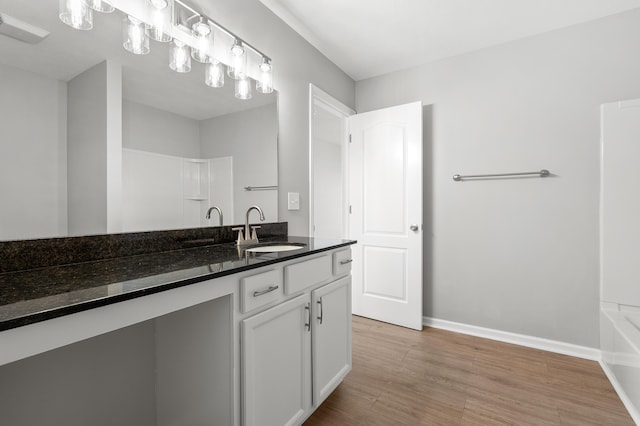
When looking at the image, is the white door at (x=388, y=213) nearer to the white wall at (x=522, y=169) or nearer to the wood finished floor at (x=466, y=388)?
the white wall at (x=522, y=169)

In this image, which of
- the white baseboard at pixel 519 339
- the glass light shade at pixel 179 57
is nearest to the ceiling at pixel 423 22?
the glass light shade at pixel 179 57

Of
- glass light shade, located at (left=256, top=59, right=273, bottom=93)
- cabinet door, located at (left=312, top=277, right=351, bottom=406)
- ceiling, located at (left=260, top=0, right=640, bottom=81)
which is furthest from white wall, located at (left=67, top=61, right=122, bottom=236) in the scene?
ceiling, located at (left=260, top=0, right=640, bottom=81)

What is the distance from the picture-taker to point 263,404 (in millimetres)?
1153

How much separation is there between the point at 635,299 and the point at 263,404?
244 cm

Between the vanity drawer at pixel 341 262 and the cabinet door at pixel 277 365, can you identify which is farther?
the vanity drawer at pixel 341 262

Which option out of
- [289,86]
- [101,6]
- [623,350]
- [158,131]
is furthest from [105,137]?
[623,350]

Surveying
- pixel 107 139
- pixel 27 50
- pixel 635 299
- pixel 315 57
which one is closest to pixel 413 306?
pixel 635 299

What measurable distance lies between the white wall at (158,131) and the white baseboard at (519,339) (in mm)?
2501

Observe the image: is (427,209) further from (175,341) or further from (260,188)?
(175,341)

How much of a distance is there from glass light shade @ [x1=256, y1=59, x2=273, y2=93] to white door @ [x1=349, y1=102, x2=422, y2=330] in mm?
1272

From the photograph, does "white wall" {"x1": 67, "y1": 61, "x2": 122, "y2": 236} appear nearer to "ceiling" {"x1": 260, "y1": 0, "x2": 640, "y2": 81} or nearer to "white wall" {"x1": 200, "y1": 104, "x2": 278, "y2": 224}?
"white wall" {"x1": 200, "y1": 104, "x2": 278, "y2": 224}

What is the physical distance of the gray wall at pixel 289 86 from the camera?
6.45 ft

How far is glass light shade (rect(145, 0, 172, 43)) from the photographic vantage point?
137 centimetres

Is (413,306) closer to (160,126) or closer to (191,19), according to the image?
(160,126)
